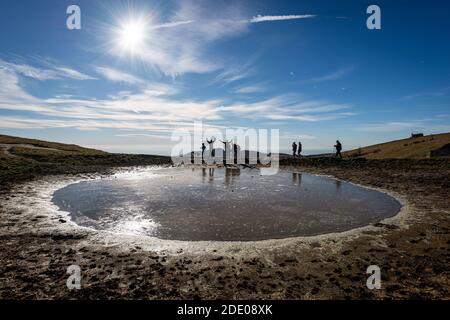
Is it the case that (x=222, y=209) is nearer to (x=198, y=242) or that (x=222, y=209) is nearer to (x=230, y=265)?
(x=198, y=242)

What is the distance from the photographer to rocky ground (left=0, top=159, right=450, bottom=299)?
24.1ft

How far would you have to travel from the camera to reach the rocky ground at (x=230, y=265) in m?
7.33

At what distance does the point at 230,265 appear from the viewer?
9.01 m

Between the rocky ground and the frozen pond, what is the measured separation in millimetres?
1381

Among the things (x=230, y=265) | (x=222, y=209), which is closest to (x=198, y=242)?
(x=230, y=265)

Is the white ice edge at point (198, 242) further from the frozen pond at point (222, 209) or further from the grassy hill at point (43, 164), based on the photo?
the grassy hill at point (43, 164)

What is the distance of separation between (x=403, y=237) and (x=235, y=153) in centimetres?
4215

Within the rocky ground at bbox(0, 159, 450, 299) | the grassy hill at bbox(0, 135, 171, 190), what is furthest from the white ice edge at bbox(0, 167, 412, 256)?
the grassy hill at bbox(0, 135, 171, 190)

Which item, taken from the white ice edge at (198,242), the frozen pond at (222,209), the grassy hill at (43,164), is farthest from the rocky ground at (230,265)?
the grassy hill at (43,164)

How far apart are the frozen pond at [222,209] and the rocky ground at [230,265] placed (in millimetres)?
1381

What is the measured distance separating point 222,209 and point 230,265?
23.5ft
